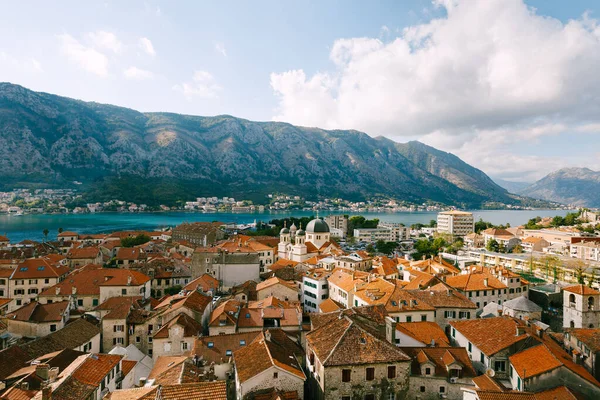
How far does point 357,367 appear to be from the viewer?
20516 millimetres

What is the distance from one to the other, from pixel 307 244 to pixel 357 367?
59.3 metres

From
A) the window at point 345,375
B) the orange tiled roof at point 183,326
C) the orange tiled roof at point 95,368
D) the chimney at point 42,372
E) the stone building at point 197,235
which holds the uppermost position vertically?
the window at point 345,375

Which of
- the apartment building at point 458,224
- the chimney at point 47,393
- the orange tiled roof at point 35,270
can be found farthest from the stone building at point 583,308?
the apartment building at point 458,224

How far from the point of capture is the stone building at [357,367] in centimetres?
2030

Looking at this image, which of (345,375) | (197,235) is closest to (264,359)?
(345,375)

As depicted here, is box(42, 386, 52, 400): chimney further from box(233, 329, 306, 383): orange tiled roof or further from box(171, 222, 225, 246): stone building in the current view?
box(171, 222, 225, 246): stone building

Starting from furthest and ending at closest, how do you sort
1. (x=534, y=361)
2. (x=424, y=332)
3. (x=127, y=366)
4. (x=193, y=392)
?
(x=424, y=332), (x=127, y=366), (x=534, y=361), (x=193, y=392)

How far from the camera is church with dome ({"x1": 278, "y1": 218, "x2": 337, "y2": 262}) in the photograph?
2931 inches

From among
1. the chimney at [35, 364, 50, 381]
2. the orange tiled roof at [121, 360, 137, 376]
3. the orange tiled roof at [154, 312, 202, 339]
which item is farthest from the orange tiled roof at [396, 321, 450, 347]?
the chimney at [35, 364, 50, 381]

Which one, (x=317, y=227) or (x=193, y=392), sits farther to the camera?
(x=317, y=227)

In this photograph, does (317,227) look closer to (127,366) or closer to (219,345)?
(219,345)

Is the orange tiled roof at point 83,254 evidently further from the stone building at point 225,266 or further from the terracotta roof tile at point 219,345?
the terracotta roof tile at point 219,345

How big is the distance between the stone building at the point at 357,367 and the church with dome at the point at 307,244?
169 feet

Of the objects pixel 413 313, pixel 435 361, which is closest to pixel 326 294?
pixel 413 313
